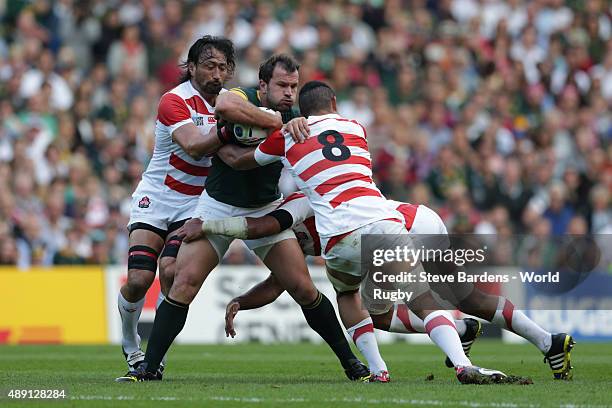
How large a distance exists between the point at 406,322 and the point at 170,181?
7.07 feet

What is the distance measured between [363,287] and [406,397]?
63.2 inches

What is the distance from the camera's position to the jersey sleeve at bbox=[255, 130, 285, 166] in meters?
8.52

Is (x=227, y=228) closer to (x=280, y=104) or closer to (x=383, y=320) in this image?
(x=280, y=104)

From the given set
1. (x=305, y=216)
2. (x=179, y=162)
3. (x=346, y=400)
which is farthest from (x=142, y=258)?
(x=346, y=400)

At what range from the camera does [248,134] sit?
8641mm

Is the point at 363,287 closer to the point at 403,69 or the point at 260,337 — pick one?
the point at 260,337

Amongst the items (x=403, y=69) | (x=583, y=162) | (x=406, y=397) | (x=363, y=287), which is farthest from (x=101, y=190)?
(x=406, y=397)

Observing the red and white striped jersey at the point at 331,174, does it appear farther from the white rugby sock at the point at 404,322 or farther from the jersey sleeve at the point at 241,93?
the white rugby sock at the point at 404,322

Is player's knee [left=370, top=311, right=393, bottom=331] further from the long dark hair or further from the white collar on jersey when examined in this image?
the long dark hair

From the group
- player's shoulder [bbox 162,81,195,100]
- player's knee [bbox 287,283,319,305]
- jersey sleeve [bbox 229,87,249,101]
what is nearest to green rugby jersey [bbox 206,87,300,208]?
jersey sleeve [bbox 229,87,249,101]

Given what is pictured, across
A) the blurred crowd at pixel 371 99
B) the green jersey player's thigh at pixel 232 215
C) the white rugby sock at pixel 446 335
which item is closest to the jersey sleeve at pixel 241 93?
the green jersey player's thigh at pixel 232 215

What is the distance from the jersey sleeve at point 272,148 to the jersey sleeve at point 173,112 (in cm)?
86

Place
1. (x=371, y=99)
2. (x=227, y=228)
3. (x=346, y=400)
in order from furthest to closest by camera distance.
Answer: (x=371, y=99) → (x=227, y=228) → (x=346, y=400)

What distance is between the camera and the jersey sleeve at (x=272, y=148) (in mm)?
8516
